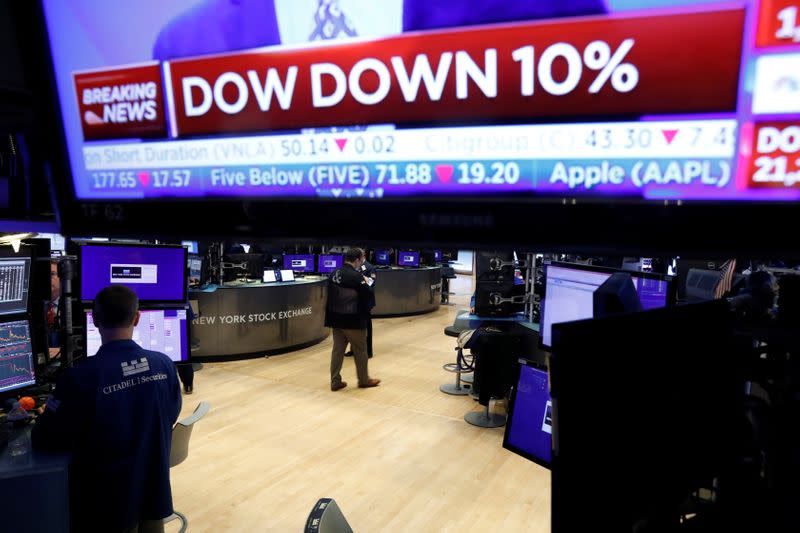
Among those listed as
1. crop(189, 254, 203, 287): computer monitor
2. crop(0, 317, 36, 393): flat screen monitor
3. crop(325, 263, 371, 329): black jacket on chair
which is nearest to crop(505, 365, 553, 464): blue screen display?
crop(0, 317, 36, 393): flat screen monitor

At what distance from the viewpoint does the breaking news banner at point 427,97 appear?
2.18 ft

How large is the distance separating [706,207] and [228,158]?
0.76 metres

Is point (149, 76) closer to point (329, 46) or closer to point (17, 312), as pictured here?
point (329, 46)

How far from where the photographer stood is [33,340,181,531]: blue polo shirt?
2.31 meters

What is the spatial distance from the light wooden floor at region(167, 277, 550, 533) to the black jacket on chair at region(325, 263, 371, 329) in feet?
2.64

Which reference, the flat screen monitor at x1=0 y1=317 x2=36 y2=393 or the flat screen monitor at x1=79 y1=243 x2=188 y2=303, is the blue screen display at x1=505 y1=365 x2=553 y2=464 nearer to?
the flat screen monitor at x1=79 y1=243 x2=188 y2=303

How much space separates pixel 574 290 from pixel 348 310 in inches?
154

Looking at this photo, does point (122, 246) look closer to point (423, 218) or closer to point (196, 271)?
point (423, 218)

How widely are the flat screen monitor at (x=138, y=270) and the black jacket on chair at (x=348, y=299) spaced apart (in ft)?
9.14

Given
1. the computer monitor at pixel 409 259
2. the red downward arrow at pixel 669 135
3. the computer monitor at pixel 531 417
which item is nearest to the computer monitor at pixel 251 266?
the computer monitor at pixel 409 259

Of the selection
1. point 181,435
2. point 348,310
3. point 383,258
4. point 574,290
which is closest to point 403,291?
point 383,258

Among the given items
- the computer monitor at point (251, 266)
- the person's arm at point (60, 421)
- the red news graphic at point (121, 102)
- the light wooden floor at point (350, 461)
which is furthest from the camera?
the computer monitor at point (251, 266)

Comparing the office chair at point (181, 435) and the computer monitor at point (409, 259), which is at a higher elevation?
the computer monitor at point (409, 259)

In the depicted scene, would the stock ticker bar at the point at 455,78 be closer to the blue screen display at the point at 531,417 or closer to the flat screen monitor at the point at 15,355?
the blue screen display at the point at 531,417
